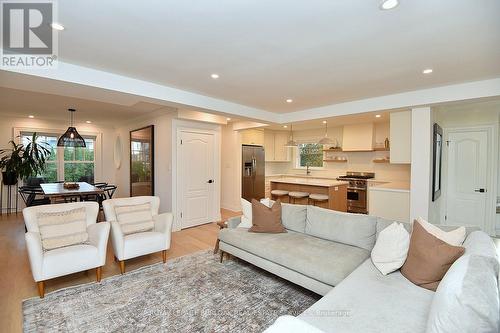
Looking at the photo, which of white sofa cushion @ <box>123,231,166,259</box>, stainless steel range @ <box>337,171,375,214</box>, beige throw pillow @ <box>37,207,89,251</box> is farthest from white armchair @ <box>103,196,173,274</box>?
stainless steel range @ <box>337,171,375,214</box>

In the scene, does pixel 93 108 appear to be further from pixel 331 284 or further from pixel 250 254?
pixel 331 284

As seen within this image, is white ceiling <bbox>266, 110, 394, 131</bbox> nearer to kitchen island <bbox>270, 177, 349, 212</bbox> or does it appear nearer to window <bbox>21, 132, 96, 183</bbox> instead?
kitchen island <bbox>270, 177, 349, 212</bbox>

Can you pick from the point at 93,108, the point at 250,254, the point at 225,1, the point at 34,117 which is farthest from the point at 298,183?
the point at 34,117

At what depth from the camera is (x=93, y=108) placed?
17.7 feet

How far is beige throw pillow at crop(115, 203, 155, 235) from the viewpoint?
3336 mm

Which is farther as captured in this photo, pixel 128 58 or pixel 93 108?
pixel 93 108

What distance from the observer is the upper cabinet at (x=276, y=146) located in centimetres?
799

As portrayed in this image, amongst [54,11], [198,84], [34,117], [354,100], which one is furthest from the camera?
[34,117]

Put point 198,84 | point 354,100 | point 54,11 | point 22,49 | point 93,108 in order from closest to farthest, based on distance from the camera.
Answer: point 54,11, point 22,49, point 198,84, point 354,100, point 93,108

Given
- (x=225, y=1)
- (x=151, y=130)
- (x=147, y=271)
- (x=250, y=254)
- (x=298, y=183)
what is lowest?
(x=147, y=271)

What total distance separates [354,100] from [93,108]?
5.24 m

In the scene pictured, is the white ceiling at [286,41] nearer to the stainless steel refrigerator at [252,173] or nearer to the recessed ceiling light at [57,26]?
the recessed ceiling light at [57,26]

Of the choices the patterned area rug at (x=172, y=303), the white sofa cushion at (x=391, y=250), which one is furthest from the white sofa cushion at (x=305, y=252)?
the patterned area rug at (x=172, y=303)

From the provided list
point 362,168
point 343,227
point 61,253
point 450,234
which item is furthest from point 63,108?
point 362,168
